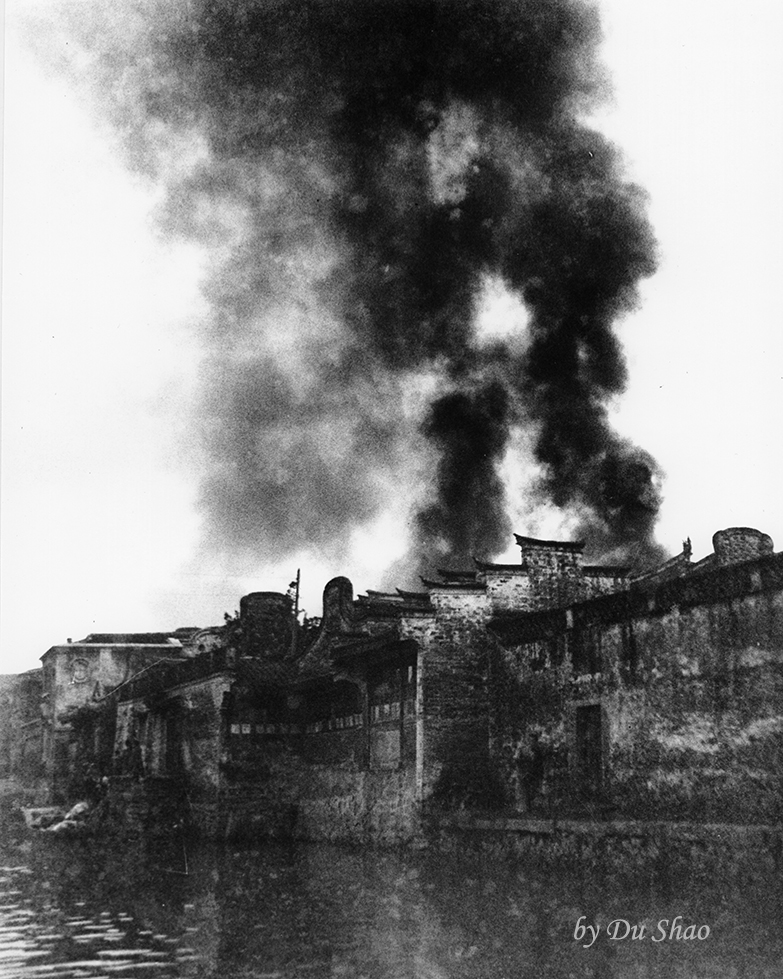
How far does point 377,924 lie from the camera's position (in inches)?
390

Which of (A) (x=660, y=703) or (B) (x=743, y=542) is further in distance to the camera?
(B) (x=743, y=542)

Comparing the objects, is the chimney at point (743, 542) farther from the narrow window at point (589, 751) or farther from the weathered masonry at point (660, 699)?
the narrow window at point (589, 751)

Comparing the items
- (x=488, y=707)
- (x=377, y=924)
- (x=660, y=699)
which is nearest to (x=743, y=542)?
(x=660, y=699)

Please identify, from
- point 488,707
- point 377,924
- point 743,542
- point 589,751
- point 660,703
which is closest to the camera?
point 377,924

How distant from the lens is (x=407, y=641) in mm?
17141

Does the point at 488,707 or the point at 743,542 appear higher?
the point at 743,542

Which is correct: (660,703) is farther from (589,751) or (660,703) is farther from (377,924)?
(377,924)

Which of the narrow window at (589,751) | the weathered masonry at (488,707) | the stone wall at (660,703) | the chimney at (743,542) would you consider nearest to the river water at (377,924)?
the weathered masonry at (488,707)

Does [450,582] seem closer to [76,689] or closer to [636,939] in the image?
[636,939]

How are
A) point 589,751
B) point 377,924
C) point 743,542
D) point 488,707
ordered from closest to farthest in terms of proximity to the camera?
point 377,924
point 589,751
point 743,542
point 488,707

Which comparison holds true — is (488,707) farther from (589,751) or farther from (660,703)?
(660,703)

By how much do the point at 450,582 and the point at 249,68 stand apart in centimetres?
953

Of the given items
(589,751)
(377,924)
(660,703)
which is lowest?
(377,924)

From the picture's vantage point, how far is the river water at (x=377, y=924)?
7.82 metres
